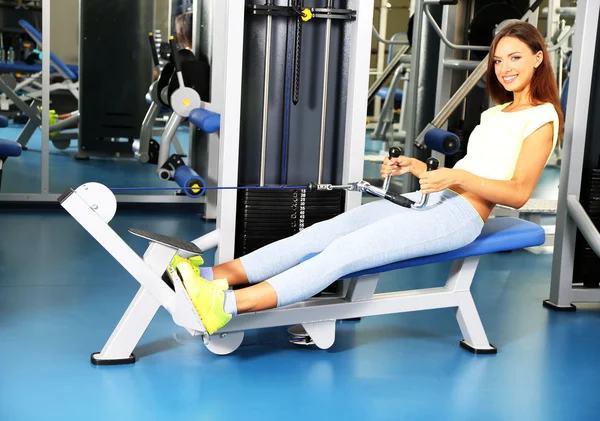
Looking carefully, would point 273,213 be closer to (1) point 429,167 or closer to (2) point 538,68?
(1) point 429,167

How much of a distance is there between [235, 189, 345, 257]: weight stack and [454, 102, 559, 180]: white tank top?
0.59 meters

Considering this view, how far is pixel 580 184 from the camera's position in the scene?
3.27 meters

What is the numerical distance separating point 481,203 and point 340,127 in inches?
26.4

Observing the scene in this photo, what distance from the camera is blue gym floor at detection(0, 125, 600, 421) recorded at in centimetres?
219

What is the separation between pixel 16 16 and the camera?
495 cm

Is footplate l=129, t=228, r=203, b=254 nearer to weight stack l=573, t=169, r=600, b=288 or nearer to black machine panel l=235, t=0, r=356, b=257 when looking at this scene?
black machine panel l=235, t=0, r=356, b=257

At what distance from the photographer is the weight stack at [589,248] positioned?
3.26 metres

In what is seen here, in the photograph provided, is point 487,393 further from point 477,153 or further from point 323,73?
point 323,73

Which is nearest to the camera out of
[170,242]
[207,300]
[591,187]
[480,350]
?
[207,300]

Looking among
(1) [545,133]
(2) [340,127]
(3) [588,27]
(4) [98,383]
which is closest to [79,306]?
(4) [98,383]

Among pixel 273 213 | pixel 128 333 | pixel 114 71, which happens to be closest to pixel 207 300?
pixel 128 333

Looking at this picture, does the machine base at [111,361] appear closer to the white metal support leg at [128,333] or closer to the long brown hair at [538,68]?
the white metal support leg at [128,333]

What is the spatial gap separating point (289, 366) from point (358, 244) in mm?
455

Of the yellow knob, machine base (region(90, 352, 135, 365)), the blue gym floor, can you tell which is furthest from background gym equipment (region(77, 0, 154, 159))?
machine base (region(90, 352, 135, 365))
